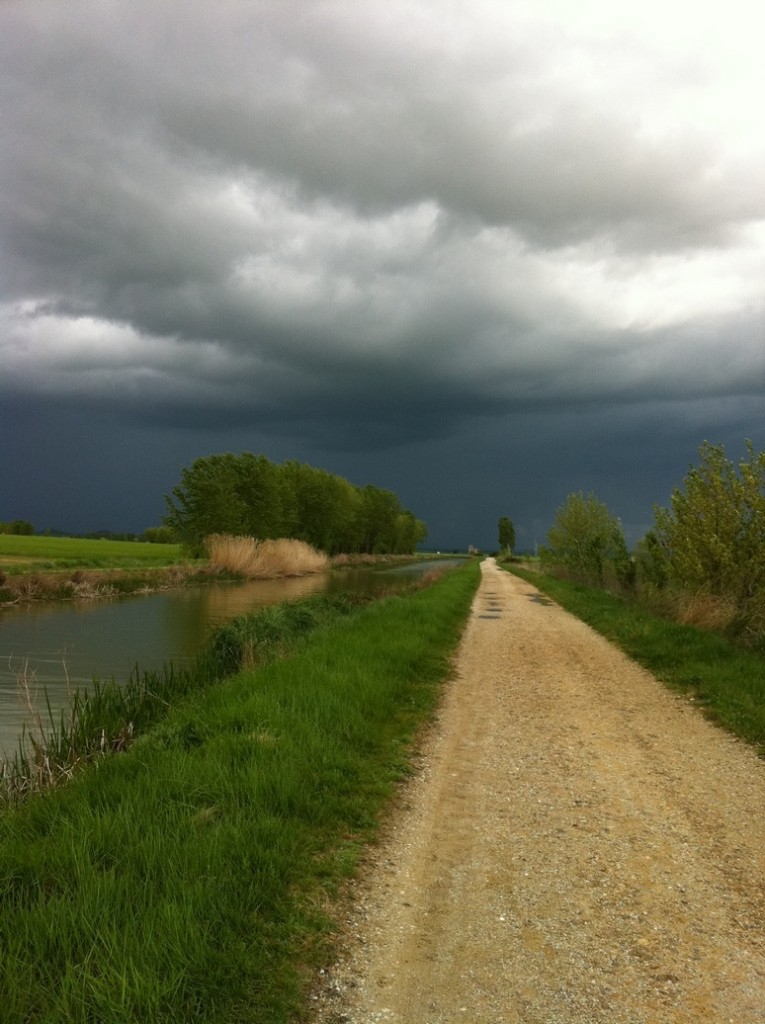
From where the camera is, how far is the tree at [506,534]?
115812mm

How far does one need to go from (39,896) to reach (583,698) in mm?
7387

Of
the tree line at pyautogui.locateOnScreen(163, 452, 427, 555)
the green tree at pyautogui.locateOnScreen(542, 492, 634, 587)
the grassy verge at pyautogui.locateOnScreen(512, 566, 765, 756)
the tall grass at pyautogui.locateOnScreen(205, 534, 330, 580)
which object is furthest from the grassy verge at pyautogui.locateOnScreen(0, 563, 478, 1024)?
the tree line at pyautogui.locateOnScreen(163, 452, 427, 555)

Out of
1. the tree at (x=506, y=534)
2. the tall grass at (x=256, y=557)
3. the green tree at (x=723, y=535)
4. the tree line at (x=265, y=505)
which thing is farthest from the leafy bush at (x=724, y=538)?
the tree at (x=506, y=534)

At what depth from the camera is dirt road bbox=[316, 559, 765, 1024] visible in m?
3.04

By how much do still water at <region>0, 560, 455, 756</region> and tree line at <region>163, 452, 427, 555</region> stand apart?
16675mm

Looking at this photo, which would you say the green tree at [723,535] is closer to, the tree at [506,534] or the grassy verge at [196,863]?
the grassy verge at [196,863]

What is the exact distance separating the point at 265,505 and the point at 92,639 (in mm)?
Answer: 36078

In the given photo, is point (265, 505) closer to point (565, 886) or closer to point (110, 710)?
point (110, 710)

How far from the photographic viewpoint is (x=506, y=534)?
4594 inches

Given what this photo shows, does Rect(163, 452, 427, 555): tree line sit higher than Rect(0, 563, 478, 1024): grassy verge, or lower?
higher

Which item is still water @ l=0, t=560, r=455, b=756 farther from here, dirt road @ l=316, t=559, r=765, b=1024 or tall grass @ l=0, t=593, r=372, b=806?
dirt road @ l=316, t=559, r=765, b=1024

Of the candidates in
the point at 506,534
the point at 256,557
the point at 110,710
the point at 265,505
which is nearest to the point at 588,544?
the point at 256,557

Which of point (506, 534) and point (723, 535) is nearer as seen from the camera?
point (723, 535)

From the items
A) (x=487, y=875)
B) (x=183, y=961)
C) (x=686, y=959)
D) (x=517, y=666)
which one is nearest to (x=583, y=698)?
(x=517, y=666)
